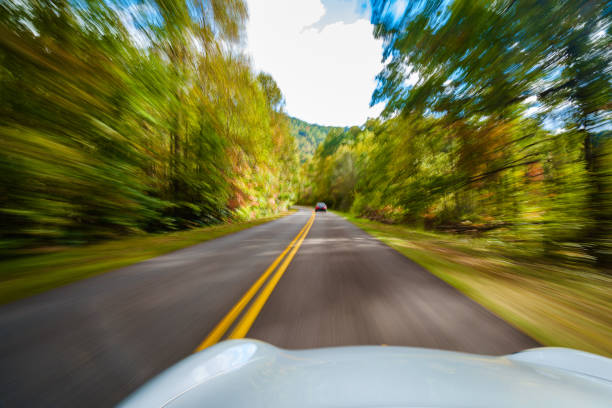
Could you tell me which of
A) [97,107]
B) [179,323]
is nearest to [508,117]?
[179,323]

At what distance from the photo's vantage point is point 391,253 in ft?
19.9

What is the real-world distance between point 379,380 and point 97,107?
743 cm

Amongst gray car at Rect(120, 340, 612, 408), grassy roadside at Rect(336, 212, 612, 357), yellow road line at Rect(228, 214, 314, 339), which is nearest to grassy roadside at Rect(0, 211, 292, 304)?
yellow road line at Rect(228, 214, 314, 339)

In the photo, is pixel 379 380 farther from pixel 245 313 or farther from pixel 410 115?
pixel 410 115

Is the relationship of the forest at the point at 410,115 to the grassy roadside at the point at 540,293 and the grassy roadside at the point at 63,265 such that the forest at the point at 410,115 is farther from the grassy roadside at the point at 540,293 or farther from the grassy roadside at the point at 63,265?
the grassy roadside at the point at 540,293

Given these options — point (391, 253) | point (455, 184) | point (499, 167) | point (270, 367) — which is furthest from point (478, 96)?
point (270, 367)

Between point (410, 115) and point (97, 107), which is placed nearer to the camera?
point (97, 107)

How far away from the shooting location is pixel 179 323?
2428 millimetres

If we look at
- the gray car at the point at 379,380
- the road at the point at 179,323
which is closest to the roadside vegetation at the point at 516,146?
the road at the point at 179,323

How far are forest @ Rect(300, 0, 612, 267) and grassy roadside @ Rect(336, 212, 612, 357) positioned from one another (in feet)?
4.08

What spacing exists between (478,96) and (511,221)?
11.6 feet

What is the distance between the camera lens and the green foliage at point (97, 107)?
4.35 m

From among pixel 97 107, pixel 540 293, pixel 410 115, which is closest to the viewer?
pixel 540 293

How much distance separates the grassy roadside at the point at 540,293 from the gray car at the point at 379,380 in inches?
58.9
